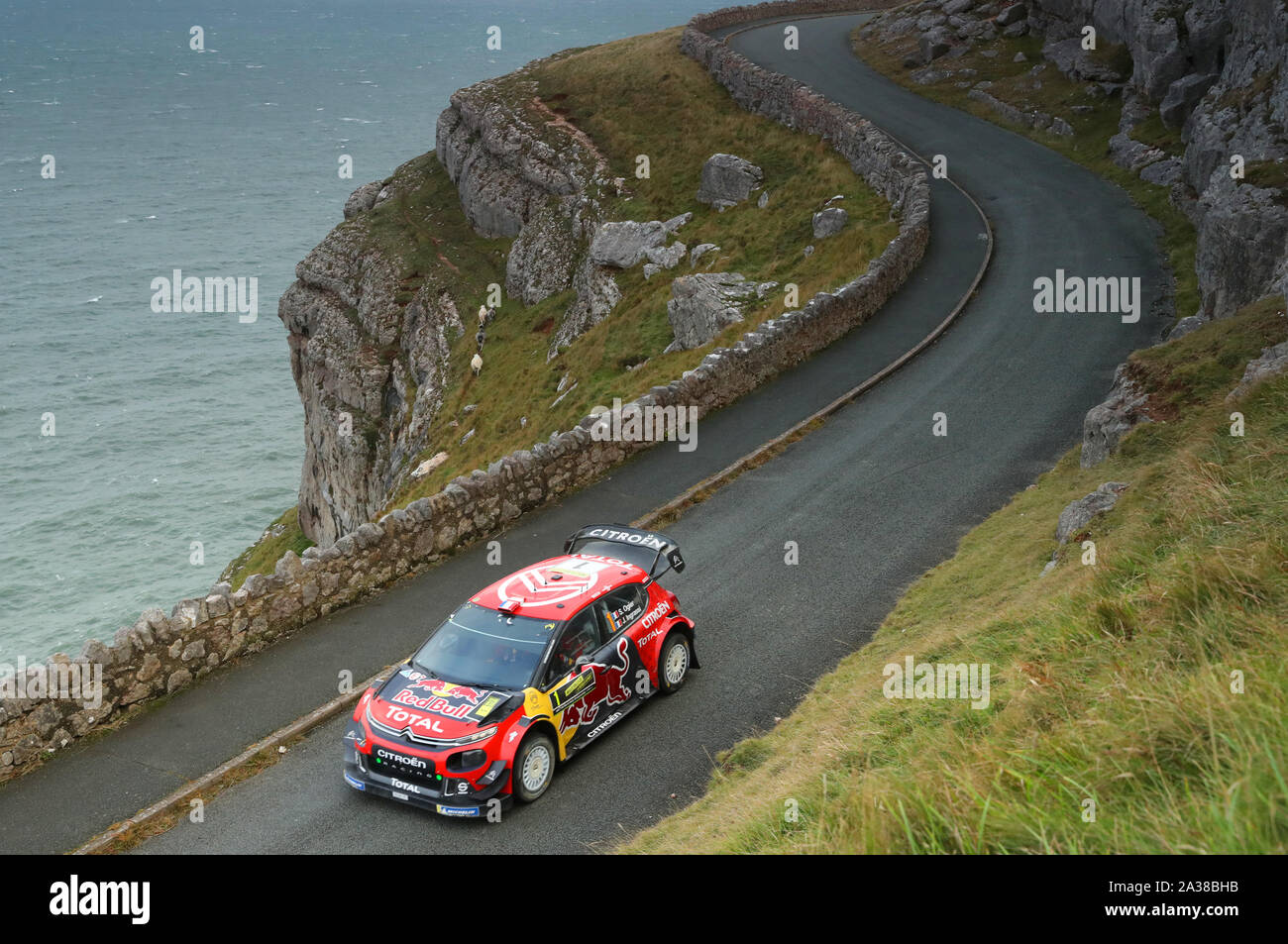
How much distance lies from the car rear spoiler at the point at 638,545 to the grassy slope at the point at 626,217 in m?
13.1

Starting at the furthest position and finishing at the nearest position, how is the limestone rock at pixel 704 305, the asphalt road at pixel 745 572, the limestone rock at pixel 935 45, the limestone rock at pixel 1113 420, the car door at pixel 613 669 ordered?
the limestone rock at pixel 935 45 < the limestone rock at pixel 704 305 < the limestone rock at pixel 1113 420 < the car door at pixel 613 669 < the asphalt road at pixel 745 572

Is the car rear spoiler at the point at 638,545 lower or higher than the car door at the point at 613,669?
higher

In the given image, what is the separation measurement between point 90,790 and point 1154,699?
455 inches

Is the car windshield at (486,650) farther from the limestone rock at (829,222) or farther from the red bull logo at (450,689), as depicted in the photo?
the limestone rock at (829,222)

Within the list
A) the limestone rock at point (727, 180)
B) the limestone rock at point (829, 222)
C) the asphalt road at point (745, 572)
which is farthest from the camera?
the limestone rock at point (727, 180)

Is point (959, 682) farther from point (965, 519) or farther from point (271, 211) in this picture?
point (271, 211)

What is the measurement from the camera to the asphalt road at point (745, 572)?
40.0 feet

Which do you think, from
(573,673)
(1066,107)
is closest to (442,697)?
(573,673)

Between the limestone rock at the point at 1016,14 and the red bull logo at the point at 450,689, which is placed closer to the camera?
the red bull logo at the point at 450,689

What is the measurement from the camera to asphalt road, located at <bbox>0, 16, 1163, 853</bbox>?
1219 centimetres

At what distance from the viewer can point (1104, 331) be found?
Answer: 92.1 ft

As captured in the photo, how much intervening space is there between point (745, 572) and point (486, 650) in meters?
5.93

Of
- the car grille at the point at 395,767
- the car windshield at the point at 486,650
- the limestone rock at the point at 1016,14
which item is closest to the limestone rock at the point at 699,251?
the limestone rock at the point at 1016,14

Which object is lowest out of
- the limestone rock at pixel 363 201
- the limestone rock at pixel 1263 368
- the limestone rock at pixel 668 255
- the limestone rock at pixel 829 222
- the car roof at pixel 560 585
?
the car roof at pixel 560 585
